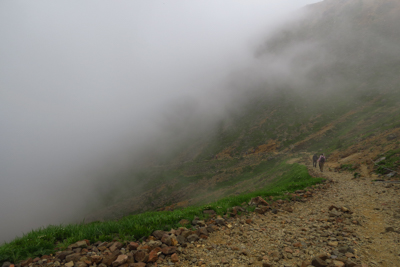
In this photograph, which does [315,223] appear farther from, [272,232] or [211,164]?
[211,164]

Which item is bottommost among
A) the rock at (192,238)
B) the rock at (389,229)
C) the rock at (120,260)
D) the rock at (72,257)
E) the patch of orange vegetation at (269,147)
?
the patch of orange vegetation at (269,147)

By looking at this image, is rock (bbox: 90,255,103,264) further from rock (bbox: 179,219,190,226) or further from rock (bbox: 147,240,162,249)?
rock (bbox: 179,219,190,226)

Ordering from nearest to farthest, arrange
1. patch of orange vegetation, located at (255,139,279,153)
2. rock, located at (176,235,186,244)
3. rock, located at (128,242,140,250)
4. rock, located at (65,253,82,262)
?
rock, located at (65,253,82,262), rock, located at (128,242,140,250), rock, located at (176,235,186,244), patch of orange vegetation, located at (255,139,279,153)

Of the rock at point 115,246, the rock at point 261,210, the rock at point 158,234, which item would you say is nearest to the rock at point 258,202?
the rock at point 261,210

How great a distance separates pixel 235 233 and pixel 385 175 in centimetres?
1507

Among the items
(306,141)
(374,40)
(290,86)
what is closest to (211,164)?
(306,141)

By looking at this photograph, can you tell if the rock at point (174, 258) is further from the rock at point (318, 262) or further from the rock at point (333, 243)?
the rock at point (333, 243)

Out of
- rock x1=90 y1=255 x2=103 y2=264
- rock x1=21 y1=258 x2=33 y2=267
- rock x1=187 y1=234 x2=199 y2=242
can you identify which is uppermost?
rock x1=21 y1=258 x2=33 y2=267

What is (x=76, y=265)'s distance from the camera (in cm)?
436

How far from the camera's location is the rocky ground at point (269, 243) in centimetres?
475

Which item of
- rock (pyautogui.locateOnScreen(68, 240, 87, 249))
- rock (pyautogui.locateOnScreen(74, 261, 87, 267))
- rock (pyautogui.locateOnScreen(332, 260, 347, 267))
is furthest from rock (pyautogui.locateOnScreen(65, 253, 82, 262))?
rock (pyautogui.locateOnScreen(332, 260, 347, 267))

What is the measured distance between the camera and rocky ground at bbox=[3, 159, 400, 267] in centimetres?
475

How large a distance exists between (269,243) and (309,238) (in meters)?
1.34

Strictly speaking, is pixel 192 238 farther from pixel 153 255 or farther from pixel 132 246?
pixel 132 246
